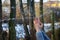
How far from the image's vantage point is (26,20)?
2107 mm

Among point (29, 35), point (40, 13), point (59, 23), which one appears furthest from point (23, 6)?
point (59, 23)

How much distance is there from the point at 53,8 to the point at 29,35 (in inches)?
19.8

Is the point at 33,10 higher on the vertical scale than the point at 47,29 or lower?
higher

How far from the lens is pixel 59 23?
84.7 inches

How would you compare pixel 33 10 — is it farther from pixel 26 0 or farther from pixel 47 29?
pixel 47 29

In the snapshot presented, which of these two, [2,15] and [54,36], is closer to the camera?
[2,15]

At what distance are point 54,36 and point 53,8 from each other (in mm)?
406

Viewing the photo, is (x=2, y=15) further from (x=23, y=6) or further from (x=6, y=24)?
(x=23, y=6)

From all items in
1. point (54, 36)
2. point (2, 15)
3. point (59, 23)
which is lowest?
point (54, 36)

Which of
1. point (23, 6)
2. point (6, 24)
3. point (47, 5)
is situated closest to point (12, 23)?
point (6, 24)

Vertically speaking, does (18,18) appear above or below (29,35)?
above

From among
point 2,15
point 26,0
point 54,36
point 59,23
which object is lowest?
point 54,36

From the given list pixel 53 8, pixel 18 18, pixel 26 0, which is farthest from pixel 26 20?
pixel 53 8

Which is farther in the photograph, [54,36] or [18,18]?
[54,36]
